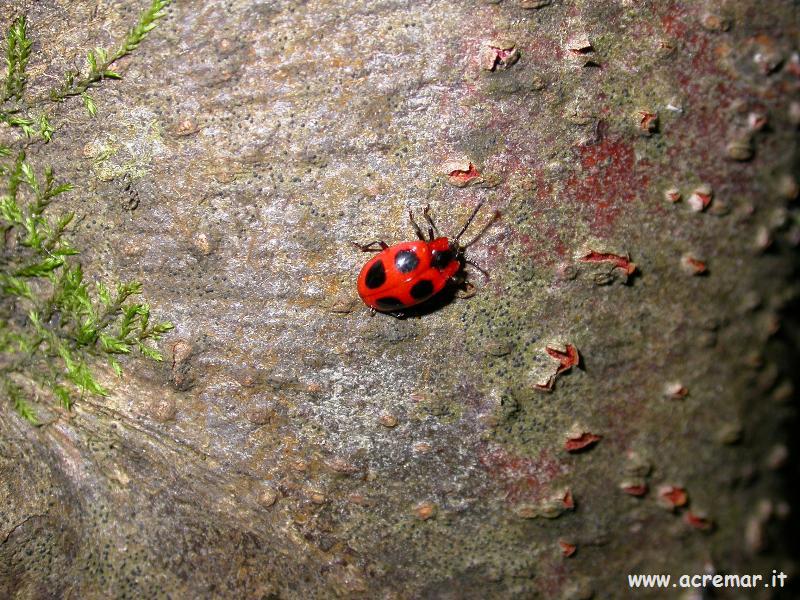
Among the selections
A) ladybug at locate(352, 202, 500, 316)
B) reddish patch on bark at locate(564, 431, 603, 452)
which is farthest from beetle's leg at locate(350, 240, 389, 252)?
reddish patch on bark at locate(564, 431, 603, 452)

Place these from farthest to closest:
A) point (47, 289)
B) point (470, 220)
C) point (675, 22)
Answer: point (47, 289)
point (470, 220)
point (675, 22)

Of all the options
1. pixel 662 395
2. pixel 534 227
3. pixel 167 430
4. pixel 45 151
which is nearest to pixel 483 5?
pixel 534 227

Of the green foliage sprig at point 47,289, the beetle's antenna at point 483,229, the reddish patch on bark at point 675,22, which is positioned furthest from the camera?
the green foliage sprig at point 47,289

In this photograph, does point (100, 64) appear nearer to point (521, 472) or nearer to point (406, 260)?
point (406, 260)

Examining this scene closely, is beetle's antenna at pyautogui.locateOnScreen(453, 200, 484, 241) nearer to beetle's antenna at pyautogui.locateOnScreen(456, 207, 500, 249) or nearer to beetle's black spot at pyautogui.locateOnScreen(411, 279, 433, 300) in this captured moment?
beetle's antenna at pyautogui.locateOnScreen(456, 207, 500, 249)

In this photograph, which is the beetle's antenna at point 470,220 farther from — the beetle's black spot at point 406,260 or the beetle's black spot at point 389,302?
→ the beetle's black spot at point 389,302

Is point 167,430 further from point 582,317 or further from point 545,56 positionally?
point 545,56

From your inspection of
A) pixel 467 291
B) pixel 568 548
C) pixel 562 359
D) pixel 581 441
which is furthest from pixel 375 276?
pixel 568 548

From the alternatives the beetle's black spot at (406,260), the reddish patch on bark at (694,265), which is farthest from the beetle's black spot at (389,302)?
the reddish patch on bark at (694,265)
